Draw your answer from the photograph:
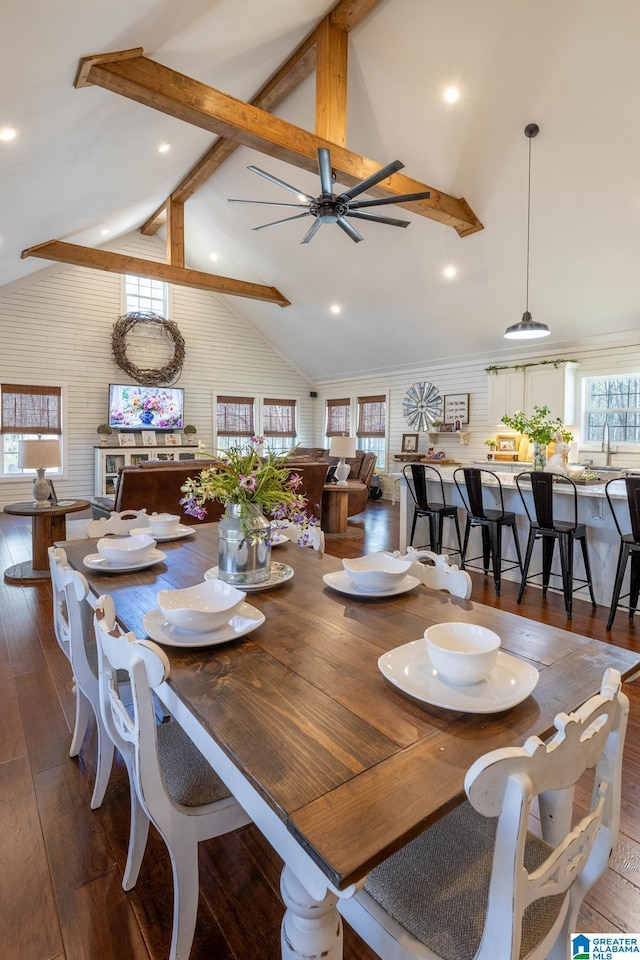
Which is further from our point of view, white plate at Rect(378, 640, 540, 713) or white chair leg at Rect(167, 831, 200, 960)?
white chair leg at Rect(167, 831, 200, 960)

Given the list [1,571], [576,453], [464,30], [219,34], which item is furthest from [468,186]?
[1,571]

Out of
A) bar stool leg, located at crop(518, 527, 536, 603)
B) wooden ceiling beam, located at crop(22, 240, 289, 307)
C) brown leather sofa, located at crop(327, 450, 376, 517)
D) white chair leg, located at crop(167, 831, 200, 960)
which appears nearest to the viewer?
white chair leg, located at crop(167, 831, 200, 960)

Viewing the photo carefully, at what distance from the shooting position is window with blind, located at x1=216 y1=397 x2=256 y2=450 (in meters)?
10.3

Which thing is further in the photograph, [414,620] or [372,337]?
[372,337]

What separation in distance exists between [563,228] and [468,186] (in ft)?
3.62

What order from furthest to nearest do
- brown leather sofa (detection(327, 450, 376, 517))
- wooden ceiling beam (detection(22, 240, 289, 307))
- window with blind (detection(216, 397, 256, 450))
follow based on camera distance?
window with blind (detection(216, 397, 256, 450)) → brown leather sofa (detection(327, 450, 376, 517)) → wooden ceiling beam (detection(22, 240, 289, 307))

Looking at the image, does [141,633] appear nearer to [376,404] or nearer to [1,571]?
[1,571]

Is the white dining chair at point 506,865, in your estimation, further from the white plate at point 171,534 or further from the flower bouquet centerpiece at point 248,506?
the white plate at point 171,534

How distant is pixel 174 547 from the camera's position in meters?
2.38

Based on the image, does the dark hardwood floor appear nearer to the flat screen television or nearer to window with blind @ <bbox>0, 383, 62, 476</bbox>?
window with blind @ <bbox>0, 383, 62, 476</bbox>

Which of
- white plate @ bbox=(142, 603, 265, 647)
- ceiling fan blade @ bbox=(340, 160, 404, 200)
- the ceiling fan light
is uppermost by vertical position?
ceiling fan blade @ bbox=(340, 160, 404, 200)

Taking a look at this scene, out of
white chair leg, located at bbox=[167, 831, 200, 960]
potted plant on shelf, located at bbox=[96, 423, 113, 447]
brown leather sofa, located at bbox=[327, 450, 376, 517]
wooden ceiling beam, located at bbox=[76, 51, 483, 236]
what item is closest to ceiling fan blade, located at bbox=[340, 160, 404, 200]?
wooden ceiling beam, located at bbox=[76, 51, 483, 236]

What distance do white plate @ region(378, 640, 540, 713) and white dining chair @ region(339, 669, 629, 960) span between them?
176mm

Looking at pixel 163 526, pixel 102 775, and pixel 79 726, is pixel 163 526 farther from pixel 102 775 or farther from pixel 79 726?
pixel 102 775
